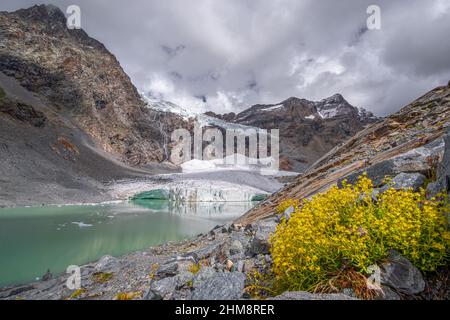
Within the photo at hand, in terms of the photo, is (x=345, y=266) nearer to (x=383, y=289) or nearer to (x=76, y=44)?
(x=383, y=289)

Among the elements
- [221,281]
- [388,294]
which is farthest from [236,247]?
[388,294]

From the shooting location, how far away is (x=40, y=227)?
79.9 ft

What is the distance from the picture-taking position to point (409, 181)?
4828 mm

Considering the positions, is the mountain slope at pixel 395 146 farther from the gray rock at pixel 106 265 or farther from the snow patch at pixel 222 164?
the snow patch at pixel 222 164

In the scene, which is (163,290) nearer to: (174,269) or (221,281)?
(221,281)

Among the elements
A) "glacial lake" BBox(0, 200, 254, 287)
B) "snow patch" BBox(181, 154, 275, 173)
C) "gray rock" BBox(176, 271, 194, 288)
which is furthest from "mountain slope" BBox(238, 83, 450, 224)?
"snow patch" BBox(181, 154, 275, 173)

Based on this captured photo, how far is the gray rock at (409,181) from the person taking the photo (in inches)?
186

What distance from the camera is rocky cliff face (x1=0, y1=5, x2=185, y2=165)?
107750mm

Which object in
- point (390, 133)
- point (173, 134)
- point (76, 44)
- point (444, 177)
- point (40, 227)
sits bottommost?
point (40, 227)

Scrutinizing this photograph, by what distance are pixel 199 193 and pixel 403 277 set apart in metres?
60.0

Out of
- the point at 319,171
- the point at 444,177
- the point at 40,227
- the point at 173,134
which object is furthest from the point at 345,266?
the point at 173,134

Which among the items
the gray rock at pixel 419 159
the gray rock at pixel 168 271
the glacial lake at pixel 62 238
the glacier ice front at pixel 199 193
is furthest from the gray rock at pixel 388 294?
the glacier ice front at pixel 199 193

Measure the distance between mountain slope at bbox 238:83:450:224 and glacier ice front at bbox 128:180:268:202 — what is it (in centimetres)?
5125

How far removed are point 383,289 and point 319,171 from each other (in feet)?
27.2
